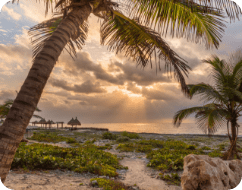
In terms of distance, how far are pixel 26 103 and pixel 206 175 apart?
14.8ft

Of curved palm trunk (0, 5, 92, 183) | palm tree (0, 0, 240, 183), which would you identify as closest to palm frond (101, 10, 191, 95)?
palm tree (0, 0, 240, 183)

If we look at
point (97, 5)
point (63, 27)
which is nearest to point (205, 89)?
point (97, 5)

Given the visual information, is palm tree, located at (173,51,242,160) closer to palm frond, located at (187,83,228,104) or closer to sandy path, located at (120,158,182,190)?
palm frond, located at (187,83,228,104)

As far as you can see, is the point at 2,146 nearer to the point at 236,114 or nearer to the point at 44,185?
the point at 44,185

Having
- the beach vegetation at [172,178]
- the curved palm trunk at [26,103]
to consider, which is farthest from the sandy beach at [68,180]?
the curved palm trunk at [26,103]

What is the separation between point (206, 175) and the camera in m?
4.14

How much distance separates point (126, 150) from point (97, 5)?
29.9 ft

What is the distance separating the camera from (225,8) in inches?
112

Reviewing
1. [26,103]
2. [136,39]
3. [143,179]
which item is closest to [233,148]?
[143,179]

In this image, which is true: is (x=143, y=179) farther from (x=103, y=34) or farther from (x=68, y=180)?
(x=103, y=34)

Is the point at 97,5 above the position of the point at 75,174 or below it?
above

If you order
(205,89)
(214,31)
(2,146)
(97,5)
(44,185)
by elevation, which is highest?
(97,5)

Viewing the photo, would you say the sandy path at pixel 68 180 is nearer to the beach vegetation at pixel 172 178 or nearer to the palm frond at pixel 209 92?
the beach vegetation at pixel 172 178

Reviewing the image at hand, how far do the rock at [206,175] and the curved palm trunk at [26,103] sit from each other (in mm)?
4274
